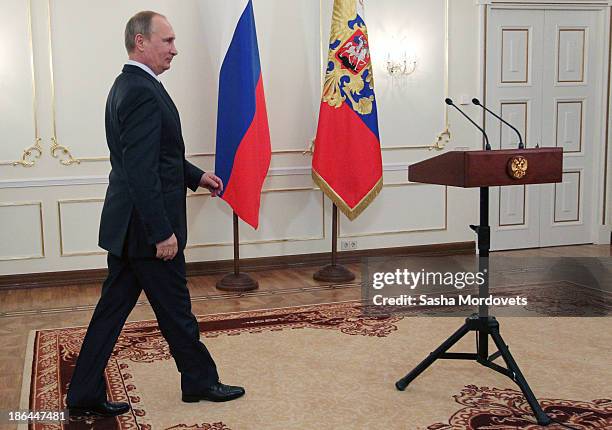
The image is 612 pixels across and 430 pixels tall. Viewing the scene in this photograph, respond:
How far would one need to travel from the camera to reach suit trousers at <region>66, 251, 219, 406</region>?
9.78ft

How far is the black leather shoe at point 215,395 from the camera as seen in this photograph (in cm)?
A: 318

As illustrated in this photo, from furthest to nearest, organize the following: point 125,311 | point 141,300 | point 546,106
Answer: point 546,106
point 141,300
point 125,311

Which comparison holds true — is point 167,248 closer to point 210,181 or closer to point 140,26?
point 210,181

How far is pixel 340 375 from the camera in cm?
354

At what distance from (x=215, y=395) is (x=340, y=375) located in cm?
65

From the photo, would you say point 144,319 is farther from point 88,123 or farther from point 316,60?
point 316,60

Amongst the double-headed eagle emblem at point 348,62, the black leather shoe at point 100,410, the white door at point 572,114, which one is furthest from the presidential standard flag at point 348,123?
the black leather shoe at point 100,410

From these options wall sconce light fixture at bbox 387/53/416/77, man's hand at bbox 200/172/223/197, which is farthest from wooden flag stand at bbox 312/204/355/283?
man's hand at bbox 200/172/223/197

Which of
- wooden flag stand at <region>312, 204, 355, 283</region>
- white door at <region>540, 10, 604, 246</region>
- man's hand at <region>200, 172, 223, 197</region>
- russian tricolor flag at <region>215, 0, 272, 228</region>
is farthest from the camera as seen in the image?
white door at <region>540, 10, 604, 246</region>

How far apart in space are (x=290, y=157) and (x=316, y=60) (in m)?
0.83

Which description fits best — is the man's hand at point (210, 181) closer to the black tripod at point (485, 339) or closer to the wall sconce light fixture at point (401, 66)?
the black tripod at point (485, 339)

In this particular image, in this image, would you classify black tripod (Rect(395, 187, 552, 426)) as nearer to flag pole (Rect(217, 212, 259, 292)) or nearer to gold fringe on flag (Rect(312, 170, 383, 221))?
flag pole (Rect(217, 212, 259, 292))

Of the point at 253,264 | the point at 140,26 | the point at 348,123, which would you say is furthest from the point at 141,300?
the point at 140,26

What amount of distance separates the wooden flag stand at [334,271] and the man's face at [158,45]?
3126mm
